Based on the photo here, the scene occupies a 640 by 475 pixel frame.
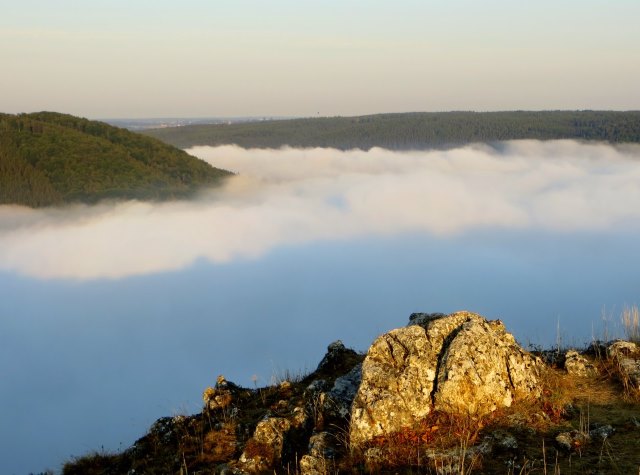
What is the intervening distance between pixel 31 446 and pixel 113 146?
3718 inches

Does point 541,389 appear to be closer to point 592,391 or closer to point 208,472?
point 592,391

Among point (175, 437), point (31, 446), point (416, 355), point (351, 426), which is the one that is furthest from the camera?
point (31, 446)

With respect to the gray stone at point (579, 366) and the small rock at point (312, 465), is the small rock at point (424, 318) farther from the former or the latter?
the small rock at point (312, 465)

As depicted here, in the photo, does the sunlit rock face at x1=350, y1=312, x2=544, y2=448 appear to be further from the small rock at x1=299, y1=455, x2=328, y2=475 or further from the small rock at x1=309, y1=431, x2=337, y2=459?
the small rock at x1=299, y1=455, x2=328, y2=475

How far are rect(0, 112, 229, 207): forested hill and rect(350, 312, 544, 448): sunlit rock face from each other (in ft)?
480

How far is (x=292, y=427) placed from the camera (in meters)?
11.2

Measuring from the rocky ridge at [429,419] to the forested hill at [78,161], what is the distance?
474 ft

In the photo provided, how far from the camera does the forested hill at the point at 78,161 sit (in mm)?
141250

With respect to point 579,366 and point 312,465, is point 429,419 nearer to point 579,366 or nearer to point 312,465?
point 312,465

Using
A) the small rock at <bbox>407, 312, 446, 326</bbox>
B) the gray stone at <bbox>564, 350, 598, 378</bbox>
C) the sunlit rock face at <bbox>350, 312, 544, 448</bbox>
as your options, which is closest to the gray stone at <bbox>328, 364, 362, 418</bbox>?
the sunlit rock face at <bbox>350, 312, 544, 448</bbox>

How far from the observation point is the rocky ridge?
9312 mm

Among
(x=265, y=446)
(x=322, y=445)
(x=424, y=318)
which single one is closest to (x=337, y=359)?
(x=424, y=318)

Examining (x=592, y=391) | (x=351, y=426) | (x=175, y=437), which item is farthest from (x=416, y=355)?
(x=175, y=437)

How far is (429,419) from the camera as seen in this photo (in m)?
10.2
